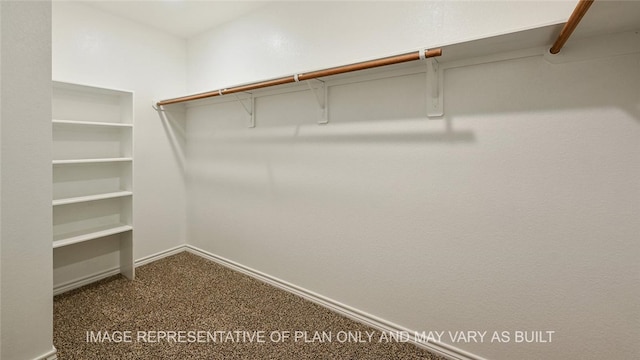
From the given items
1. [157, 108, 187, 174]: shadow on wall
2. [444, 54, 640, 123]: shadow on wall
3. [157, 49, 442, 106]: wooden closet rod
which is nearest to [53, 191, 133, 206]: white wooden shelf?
[157, 108, 187, 174]: shadow on wall

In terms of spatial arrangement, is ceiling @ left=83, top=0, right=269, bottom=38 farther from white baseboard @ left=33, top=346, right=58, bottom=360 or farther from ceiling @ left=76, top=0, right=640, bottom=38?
white baseboard @ left=33, top=346, right=58, bottom=360

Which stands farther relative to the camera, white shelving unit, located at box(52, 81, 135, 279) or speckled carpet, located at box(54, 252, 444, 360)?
white shelving unit, located at box(52, 81, 135, 279)

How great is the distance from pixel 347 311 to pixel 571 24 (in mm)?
1976

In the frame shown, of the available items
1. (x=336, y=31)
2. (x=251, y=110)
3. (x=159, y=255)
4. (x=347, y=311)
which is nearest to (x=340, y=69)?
(x=336, y=31)

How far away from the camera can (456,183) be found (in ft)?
5.21

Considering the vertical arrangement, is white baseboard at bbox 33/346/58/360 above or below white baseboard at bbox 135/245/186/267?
below

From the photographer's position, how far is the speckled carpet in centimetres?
167

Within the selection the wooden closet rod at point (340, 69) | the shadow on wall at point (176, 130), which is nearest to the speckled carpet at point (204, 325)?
the shadow on wall at point (176, 130)

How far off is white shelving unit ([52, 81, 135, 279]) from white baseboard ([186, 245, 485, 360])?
3.22 feet

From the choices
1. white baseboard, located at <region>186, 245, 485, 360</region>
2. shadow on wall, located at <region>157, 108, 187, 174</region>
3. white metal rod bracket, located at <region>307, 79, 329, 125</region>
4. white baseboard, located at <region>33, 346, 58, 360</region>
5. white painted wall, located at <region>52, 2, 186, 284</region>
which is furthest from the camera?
shadow on wall, located at <region>157, 108, 187, 174</region>

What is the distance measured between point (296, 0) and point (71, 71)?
1954 millimetres

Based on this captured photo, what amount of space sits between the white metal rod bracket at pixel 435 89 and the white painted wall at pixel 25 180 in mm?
2088

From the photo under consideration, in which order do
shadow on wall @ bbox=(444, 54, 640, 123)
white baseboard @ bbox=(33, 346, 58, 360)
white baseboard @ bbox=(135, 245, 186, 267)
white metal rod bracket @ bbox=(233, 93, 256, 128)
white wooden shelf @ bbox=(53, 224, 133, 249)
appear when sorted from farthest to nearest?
1. white baseboard @ bbox=(135, 245, 186, 267)
2. white metal rod bracket @ bbox=(233, 93, 256, 128)
3. white wooden shelf @ bbox=(53, 224, 133, 249)
4. white baseboard @ bbox=(33, 346, 58, 360)
5. shadow on wall @ bbox=(444, 54, 640, 123)

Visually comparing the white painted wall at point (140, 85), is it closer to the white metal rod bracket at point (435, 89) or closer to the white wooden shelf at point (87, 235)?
the white wooden shelf at point (87, 235)
